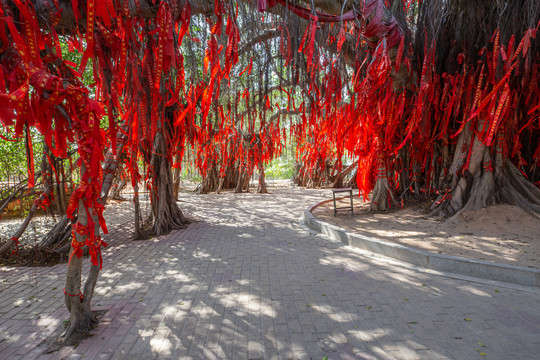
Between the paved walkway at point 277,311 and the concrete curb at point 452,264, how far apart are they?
7.4 inches

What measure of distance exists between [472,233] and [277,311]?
3867 millimetres

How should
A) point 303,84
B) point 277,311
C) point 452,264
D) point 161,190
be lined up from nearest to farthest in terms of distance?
point 277,311
point 452,264
point 303,84
point 161,190

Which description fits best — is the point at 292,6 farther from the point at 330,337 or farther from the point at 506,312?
the point at 506,312

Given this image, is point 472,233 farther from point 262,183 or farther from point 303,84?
point 262,183

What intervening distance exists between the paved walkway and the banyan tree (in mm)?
437

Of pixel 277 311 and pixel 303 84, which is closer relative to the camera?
pixel 277 311

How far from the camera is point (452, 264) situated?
3539 millimetres

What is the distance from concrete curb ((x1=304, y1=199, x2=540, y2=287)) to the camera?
315 cm

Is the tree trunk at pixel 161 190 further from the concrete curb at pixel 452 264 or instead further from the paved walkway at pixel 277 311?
the concrete curb at pixel 452 264

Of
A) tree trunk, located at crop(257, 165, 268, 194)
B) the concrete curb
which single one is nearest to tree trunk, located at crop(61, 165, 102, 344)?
the concrete curb

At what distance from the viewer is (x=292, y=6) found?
367 cm

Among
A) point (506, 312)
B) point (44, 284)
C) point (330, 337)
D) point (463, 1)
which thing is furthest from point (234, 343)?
point (463, 1)

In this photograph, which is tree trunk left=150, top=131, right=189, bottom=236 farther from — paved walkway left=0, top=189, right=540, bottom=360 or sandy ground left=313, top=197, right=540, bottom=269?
sandy ground left=313, top=197, right=540, bottom=269

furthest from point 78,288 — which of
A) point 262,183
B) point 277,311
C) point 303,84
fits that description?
point 262,183
